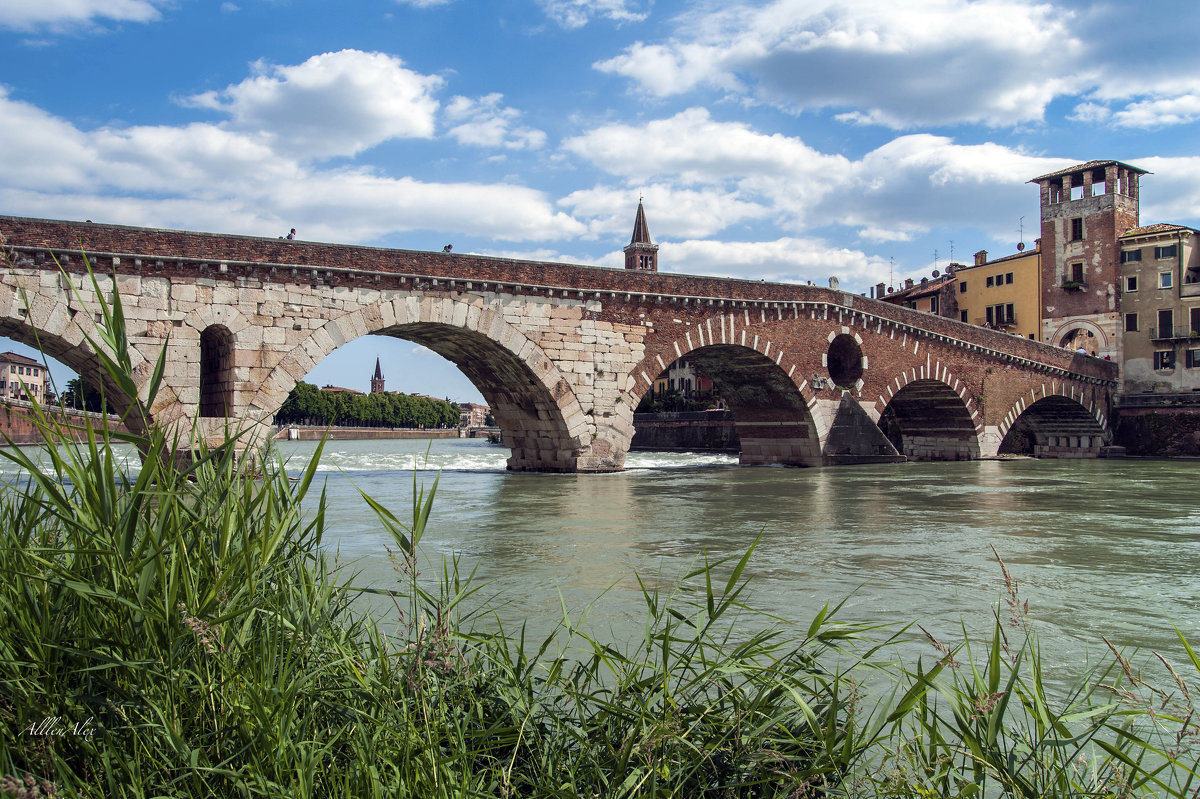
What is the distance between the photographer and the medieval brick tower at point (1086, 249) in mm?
36094

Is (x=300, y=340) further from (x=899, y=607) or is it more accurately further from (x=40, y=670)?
(x=40, y=670)

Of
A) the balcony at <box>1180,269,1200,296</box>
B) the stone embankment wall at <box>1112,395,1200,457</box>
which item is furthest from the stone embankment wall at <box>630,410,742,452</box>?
the balcony at <box>1180,269,1200,296</box>

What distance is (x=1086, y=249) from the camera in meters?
36.9

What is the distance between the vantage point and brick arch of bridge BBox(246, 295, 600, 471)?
1673cm

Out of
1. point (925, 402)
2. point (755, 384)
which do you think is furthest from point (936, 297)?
point (755, 384)

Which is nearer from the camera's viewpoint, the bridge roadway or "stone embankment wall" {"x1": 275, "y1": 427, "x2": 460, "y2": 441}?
the bridge roadway

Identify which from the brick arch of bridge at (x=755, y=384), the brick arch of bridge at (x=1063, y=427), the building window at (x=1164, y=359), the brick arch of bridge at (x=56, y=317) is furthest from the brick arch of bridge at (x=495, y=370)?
the building window at (x=1164, y=359)

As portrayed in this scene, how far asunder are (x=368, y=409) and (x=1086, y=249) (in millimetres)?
77952

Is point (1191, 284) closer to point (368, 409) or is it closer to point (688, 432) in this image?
point (688, 432)

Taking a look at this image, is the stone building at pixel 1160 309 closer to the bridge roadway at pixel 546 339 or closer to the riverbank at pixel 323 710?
the bridge roadway at pixel 546 339

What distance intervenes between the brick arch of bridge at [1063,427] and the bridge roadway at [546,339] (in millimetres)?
1484

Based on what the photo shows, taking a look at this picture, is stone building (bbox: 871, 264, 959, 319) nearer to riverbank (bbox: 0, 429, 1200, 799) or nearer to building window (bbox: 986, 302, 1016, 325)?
building window (bbox: 986, 302, 1016, 325)

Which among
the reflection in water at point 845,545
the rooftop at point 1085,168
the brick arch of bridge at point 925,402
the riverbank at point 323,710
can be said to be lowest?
the reflection in water at point 845,545

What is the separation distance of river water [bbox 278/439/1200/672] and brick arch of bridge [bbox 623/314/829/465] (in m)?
4.29
